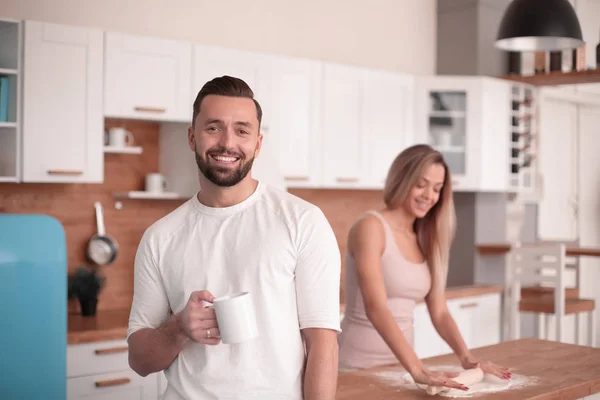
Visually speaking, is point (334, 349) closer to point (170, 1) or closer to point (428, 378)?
point (428, 378)

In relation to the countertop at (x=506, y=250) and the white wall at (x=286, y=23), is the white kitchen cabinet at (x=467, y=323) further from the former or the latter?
the white wall at (x=286, y=23)

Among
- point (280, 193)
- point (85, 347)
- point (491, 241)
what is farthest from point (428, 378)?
point (491, 241)

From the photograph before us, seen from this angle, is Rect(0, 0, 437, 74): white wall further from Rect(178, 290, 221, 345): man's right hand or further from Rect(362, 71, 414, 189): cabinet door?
Rect(178, 290, 221, 345): man's right hand

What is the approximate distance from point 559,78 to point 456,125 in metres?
0.76

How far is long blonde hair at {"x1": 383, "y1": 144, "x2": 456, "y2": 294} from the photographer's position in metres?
2.50

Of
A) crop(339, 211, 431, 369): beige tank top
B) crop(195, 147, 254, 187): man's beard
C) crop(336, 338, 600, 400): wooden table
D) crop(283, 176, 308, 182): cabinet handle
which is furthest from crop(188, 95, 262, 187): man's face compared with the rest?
crop(283, 176, 308, 182): cabinet handle

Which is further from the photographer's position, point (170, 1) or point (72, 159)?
point (170, 1)

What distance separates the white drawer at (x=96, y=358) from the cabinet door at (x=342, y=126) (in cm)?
160

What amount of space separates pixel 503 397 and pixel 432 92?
10.3ft

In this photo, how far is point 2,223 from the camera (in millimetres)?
2498

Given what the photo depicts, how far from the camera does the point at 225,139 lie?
151 centimetres

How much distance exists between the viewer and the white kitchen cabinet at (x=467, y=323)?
4547 millimetres

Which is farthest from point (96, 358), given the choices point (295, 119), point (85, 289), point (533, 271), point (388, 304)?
point (533, 271)

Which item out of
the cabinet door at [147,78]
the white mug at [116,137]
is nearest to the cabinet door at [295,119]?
the cabinet door at [147,78]
